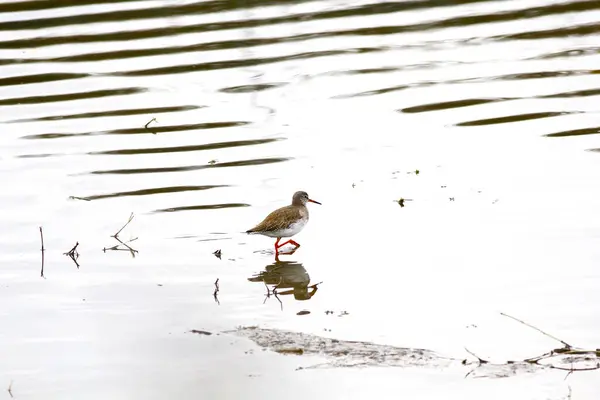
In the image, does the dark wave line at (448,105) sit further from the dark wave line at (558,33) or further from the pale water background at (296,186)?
the dark wave line at (558,33)

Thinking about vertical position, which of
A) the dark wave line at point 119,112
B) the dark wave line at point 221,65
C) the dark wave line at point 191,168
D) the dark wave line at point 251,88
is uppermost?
the dark wave line at point 221,65

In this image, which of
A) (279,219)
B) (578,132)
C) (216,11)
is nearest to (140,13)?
(216,11)

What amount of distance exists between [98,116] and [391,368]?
8.03 metres

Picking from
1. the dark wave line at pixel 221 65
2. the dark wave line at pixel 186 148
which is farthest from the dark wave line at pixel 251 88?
the dark wave line at pixel 186 148

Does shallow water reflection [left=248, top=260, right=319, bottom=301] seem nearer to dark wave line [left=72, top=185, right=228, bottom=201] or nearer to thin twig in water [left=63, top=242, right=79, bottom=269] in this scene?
thin twig in water [left=63, top=242, right=79, bottom=269]

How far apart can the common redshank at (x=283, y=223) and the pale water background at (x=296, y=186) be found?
221mm

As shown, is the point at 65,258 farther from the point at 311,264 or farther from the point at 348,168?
the point at 348,168

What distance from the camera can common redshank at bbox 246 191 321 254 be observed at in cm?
1059

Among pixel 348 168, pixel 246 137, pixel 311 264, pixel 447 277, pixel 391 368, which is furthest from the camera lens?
pixel 246 137

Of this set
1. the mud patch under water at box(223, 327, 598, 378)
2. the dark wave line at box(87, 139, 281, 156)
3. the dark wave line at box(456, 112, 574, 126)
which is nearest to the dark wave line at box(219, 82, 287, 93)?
the dark wave line at box(87, 139, 281, 156)

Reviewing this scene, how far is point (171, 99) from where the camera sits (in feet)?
50.2

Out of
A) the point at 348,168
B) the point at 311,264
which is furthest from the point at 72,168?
the point at 311,264

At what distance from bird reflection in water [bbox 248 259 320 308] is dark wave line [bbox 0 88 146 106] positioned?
5.81m

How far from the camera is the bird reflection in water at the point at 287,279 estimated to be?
374 inches
